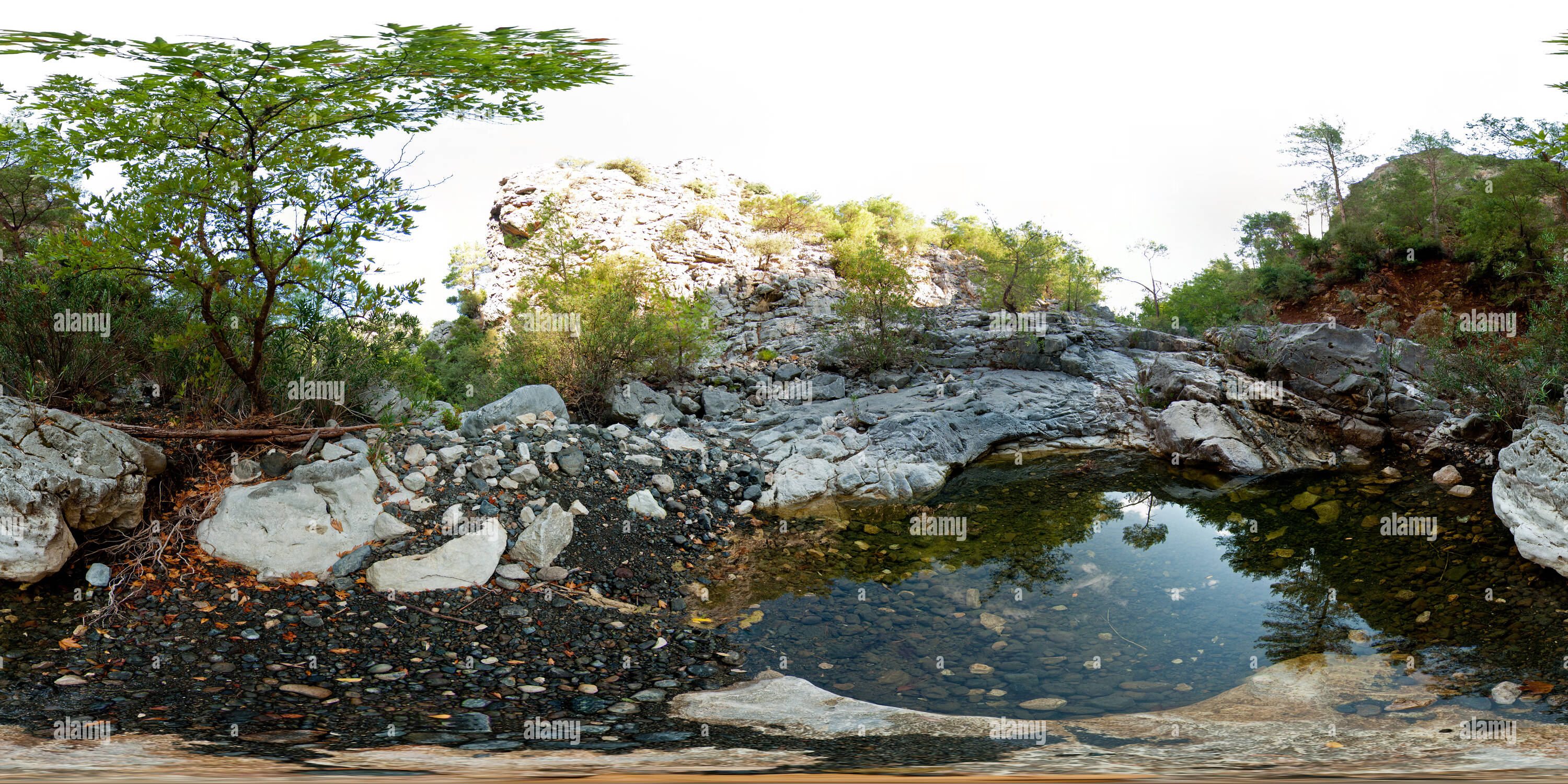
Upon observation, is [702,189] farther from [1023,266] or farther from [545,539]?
[545,539]

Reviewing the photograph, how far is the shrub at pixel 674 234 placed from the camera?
25.2 metres

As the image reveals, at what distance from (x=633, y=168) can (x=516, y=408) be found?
23.1m

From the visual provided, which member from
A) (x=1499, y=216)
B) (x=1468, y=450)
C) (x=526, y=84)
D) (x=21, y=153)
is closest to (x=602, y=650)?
(x=526, y=84)

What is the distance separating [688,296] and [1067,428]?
13726 millimetres

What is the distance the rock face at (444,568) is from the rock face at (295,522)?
0.41 m

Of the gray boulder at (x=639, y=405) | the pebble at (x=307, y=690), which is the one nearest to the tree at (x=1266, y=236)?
the gray boulder at (x=639, y=405)

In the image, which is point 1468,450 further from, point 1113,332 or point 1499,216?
point 1499,216

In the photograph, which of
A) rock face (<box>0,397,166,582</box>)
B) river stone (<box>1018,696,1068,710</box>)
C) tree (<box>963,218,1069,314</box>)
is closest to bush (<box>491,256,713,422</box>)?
rock face (<box>0,397,166,582</box>)

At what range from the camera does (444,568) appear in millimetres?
5312

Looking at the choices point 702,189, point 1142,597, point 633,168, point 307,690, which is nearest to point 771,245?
point 702,189

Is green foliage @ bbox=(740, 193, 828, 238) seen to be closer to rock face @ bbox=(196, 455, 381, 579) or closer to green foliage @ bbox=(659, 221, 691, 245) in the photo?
green foliage @ bbox=(659, 221, 691, 245)

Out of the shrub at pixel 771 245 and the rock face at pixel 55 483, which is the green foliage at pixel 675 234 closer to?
the shrub at pixel 771 245

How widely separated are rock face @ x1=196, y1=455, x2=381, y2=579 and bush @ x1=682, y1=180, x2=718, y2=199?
24861mm

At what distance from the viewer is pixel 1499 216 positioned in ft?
59.3
